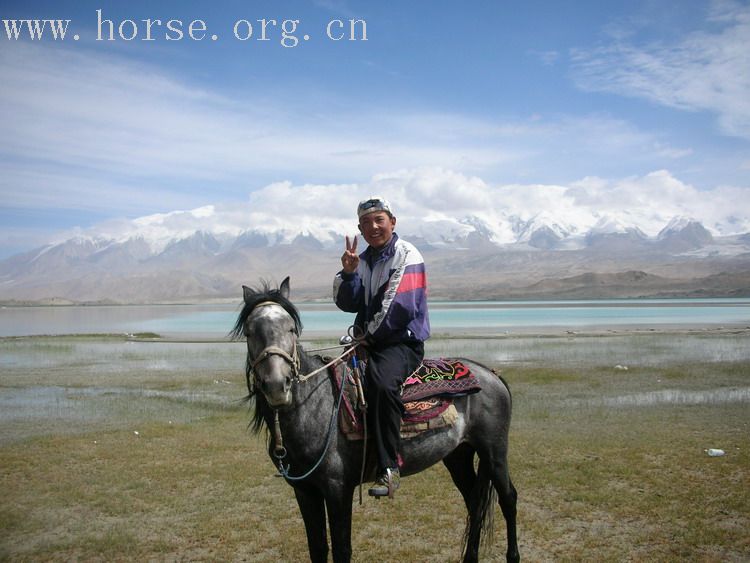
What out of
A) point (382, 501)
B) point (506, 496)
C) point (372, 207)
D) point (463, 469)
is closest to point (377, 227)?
point (372, 207)

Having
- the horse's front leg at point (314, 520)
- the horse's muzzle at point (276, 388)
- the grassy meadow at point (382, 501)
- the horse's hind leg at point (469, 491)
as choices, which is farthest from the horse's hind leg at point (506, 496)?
the horse's muzzle at point (276, 388)

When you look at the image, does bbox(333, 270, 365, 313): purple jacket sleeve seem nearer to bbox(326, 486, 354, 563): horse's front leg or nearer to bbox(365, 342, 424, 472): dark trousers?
bbox(365, 342, 424, 472): dark trousers

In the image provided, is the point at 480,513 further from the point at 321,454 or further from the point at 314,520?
the point at 321,454

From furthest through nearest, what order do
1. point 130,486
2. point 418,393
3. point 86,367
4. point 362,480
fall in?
point 86,367 < point 130,486 < point 418,393 < point 362,480

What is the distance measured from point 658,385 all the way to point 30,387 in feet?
61.4

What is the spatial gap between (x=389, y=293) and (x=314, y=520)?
6.16 feet

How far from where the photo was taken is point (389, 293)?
4.71 m

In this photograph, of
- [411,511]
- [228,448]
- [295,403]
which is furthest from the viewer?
[228,448]

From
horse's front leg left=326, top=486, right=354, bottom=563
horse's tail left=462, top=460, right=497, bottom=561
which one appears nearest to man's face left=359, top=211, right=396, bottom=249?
horse's front leg left=326, top=486, right=354, bottom=563

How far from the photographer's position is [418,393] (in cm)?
518

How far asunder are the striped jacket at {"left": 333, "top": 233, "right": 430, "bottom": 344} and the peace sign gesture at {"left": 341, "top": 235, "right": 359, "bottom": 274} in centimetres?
8

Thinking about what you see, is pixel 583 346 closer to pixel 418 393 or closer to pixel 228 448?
pixel 228 448

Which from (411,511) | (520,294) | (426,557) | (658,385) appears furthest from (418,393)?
(520,294)

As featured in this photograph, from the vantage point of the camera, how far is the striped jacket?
15.4ft
